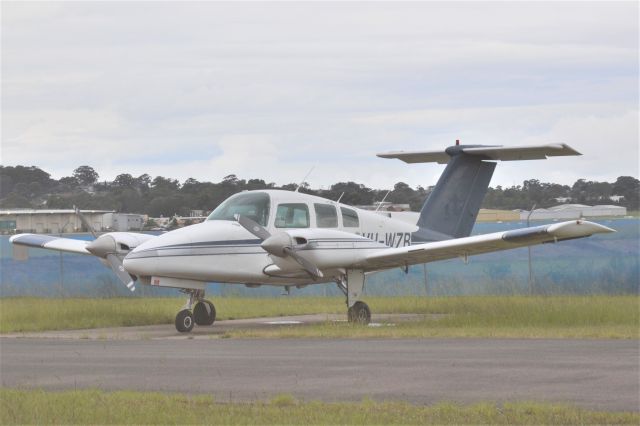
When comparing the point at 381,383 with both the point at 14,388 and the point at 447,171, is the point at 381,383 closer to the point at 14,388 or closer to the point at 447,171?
the point at 14,388

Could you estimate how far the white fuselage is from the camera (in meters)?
22.7

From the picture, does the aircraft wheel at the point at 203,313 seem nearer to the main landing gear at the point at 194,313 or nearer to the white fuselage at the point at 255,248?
the main landing gear at the point at 194,313

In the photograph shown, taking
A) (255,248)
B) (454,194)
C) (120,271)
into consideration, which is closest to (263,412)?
(255,248)

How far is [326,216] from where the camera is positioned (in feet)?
80.4

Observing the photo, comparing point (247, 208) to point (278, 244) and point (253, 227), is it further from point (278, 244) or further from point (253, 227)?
point (278, 244)

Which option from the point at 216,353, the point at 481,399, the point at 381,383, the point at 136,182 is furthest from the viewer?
the point at 136,182

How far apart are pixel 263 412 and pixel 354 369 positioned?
139 inches

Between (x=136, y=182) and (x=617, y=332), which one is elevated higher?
(x=136, y=182)

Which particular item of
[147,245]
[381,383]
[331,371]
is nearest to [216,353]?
[331,371]

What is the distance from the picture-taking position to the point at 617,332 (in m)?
18.8

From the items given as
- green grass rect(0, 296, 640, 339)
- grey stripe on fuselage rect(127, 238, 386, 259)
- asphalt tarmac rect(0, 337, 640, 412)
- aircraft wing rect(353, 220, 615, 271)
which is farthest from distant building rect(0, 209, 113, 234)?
asphalt tarmac rect(0, 337, 640, 412)

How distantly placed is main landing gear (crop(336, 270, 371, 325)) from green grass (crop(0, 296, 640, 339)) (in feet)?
1.78

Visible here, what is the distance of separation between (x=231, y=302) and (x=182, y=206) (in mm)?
18398

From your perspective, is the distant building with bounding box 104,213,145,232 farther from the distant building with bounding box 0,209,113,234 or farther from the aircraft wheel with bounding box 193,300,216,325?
the aircraft wheel with bounding box 193,300,216,325
